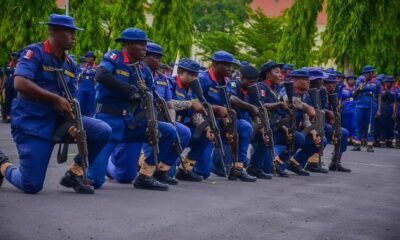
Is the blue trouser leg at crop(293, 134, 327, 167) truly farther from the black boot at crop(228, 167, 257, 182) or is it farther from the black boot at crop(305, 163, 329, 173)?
the black boot at crop(228, 167, 257, 182)

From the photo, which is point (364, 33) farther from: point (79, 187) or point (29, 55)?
point (29, 55)

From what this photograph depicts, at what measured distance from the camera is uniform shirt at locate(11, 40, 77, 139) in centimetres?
990

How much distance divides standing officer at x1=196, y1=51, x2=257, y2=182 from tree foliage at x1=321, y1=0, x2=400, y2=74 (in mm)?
19954

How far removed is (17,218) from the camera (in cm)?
812

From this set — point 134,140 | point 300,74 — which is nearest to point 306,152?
point 300,74

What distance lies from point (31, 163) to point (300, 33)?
2818 cm

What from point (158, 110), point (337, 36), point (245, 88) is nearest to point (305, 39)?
point (337, 36)

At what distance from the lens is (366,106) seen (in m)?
24.6

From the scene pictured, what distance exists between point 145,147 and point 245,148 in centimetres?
218

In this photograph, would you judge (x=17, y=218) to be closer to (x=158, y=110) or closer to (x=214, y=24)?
(x=158, y=110)

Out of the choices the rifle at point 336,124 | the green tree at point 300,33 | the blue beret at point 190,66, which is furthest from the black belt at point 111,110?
the green tree at point 300,33

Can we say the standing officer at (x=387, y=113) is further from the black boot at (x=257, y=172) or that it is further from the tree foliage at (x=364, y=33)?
the black boot at (x=257, y=172)

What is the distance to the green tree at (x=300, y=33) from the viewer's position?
120ft

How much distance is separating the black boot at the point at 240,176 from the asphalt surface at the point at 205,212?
0.19 m
